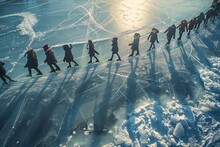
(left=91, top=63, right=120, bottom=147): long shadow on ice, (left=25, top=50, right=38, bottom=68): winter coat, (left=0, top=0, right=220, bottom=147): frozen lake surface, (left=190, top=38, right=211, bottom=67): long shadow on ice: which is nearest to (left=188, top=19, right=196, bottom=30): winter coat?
(left=0, top=0, right=220, bottom=147): frozen lake surface

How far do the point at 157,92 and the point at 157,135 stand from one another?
2484mm

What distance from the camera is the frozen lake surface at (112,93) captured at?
7.58 m

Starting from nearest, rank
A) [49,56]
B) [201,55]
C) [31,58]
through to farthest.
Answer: [31,58] → [49,56] → [201,55]

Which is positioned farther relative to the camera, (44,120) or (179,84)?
(179,84)

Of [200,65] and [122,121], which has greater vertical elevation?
[200,65]

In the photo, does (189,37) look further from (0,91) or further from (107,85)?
(0,91)

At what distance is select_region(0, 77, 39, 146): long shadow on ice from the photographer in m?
7.56

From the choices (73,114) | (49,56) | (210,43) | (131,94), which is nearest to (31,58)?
(49,56)

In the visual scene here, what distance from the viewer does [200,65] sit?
1156 centimetres

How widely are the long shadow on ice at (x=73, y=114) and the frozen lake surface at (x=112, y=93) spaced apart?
34 mm

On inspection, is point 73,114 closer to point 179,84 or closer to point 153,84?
point 153,84

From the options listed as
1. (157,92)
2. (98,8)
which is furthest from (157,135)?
(98,8)

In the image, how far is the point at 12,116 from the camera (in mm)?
8375

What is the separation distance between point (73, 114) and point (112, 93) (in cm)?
194
